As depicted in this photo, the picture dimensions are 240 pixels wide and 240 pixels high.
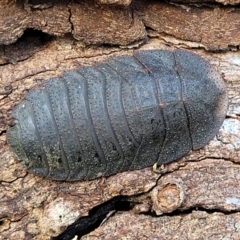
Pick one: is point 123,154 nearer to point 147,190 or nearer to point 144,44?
point 147,190

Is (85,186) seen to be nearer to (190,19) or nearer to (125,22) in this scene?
(125,22)

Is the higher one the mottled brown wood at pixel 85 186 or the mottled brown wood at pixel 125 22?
the mottled brown wood at pixel 125 22

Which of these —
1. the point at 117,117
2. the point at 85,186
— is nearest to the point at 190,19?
the point at 117,117

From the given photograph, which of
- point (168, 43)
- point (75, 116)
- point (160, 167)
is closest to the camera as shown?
point (75, 116)

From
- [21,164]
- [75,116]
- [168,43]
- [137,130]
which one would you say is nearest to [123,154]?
[137,130]

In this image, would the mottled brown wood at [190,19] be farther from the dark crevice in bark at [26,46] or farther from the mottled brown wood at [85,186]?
the dark crevice in bark at [26,46]

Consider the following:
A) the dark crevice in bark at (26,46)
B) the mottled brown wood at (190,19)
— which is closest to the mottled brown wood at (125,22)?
the mottled brown wood at (190,19)

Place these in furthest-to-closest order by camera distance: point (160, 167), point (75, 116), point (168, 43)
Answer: point (168, 43) < point (160, 167) < point (75, 116)

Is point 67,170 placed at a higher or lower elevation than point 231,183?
higher
